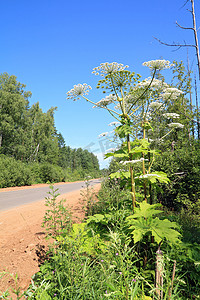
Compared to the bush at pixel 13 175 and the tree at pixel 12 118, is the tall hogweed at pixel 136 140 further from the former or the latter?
the tree at pixel 12 118

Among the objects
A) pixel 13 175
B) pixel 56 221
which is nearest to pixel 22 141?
pixel 13 175

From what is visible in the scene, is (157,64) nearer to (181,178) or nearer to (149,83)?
(149,83)

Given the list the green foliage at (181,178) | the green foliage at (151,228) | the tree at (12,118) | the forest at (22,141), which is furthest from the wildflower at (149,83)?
the tree at (12,118)

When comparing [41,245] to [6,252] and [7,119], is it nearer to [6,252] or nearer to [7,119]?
[6,252]

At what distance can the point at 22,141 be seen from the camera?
3067 centimetres

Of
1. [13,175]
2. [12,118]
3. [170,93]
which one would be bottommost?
[13,175]

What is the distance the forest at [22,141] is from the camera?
19.3 meters

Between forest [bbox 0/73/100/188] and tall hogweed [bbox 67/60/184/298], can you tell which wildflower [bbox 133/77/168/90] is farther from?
forest [bbox 0/73/100/188]

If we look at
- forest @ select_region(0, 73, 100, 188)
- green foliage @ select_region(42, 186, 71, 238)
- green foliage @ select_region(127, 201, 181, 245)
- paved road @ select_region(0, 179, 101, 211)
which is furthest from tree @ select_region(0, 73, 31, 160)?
green foliage @ select_region(127, 201, 181, 245)

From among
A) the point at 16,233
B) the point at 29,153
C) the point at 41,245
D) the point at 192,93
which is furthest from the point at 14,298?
the point at 29,153

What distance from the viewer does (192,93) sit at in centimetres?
1469

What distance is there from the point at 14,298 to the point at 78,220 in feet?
7.42

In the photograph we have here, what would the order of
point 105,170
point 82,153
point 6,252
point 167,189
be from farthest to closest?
point 82,153
point 105,170
point 167,189
point 6,252

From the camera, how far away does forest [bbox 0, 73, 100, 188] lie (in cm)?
1933
